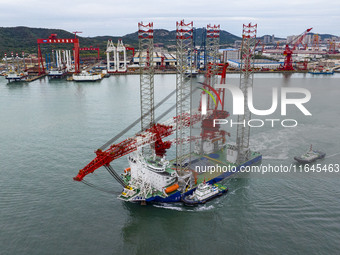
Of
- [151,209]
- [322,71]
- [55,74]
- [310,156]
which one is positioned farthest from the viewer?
[322,71]

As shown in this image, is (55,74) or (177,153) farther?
(55,74)

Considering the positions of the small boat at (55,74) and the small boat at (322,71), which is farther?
the small boat at (322,71)

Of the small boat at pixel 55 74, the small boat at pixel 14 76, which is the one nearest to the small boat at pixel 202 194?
the small boat at pixel 14 76

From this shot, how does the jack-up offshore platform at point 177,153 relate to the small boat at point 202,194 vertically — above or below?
above

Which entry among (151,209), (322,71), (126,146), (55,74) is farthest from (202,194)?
(322,71)

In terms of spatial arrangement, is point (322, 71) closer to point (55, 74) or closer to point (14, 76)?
point (55, 74)

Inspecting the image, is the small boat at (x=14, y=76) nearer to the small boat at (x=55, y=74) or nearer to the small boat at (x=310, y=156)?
the small boat at (x=55, y=74)
